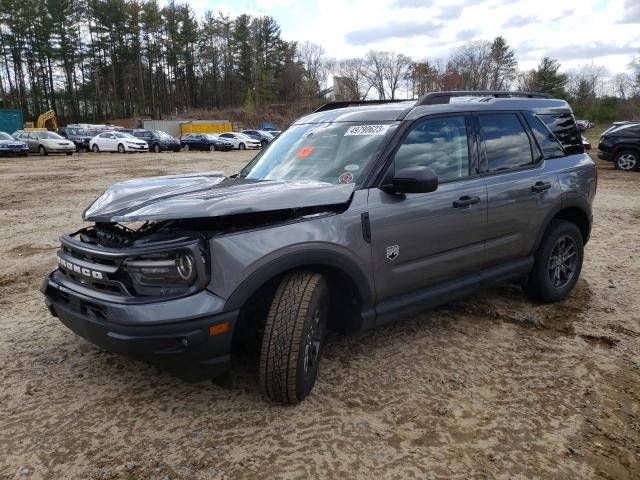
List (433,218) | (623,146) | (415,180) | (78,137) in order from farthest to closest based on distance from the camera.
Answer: (78,137) → (623,146) → (433,218) → (415,180)

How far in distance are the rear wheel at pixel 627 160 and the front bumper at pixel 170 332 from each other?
55.9ft

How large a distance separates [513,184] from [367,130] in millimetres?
1350

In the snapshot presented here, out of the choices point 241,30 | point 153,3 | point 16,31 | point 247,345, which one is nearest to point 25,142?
point 247,345

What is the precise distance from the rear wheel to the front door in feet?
48.9

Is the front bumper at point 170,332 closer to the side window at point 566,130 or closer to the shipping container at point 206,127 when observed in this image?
the side window at point 566,130

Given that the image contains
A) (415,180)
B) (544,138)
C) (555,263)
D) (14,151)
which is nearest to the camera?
(415,180)

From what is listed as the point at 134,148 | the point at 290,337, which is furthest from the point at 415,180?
the point at 134,148

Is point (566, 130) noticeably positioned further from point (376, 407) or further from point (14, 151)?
point (14, 151)

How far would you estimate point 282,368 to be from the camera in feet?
8.66

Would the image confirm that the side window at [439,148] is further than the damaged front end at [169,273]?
Yes

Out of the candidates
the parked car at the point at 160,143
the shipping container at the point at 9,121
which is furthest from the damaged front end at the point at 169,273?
the shipping container at the point at 9,121

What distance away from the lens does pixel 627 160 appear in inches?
616

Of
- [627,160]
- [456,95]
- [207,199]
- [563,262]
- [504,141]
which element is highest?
[456,95]

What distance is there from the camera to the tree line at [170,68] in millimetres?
63375
